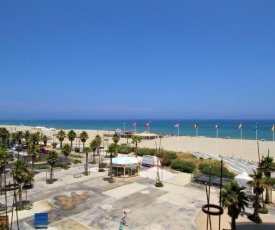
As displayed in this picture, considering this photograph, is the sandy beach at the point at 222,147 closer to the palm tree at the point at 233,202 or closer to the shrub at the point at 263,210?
the shrub at the point at 263,210

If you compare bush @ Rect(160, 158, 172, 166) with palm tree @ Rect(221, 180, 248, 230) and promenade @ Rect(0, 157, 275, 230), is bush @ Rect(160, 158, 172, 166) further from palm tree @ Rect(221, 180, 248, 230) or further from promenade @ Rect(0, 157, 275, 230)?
palm tree @ Rect(221, 180, 248, 230)

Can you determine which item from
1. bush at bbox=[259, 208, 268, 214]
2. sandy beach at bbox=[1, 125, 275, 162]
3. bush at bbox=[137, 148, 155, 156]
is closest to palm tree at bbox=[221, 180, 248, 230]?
bush at bbox=[259, 208, 268, 214]

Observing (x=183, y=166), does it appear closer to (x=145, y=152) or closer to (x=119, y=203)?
(x=145, y=152)

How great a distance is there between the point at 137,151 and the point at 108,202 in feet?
110

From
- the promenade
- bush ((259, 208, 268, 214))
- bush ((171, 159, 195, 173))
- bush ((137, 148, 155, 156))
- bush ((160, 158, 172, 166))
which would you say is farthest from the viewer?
bush ((137, 148, 155, 156))

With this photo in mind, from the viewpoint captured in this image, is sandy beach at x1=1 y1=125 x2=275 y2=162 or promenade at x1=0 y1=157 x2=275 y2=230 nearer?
promenade at x1=0 y1=157 x2=275 y2=230

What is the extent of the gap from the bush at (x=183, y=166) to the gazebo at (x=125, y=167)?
27.1ft

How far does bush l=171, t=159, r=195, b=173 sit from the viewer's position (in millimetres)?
44781

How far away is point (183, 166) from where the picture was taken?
4538 cm

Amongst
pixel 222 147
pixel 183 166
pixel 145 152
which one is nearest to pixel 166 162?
pixel 183 166

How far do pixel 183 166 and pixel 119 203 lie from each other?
19578 mm

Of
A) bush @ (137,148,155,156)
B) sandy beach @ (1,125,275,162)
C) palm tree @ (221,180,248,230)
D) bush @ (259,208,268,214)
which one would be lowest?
bush @ (259,208,268,214)

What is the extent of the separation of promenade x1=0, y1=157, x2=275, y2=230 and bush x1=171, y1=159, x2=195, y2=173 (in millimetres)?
3747

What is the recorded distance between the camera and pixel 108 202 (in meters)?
29.2
